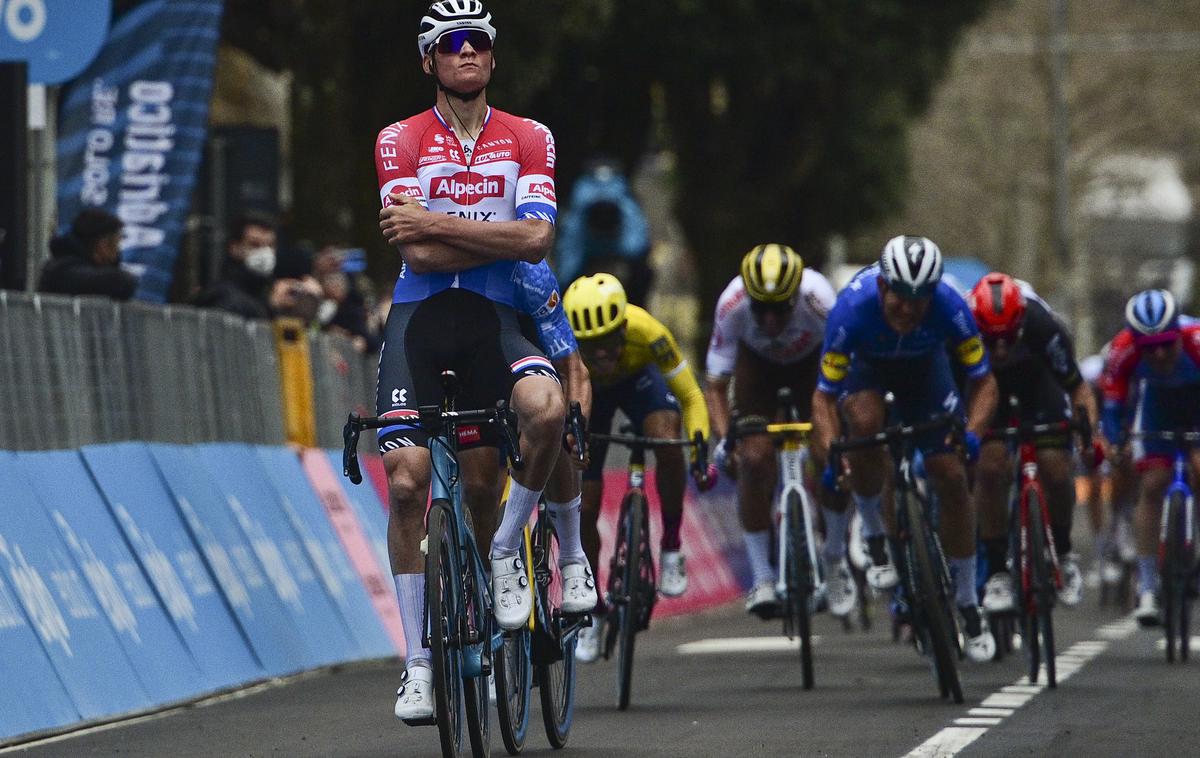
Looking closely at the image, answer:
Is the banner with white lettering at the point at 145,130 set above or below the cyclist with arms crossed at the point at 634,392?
above

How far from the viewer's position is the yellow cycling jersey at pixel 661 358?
12.5m

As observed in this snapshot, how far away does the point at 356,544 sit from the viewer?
1424 cm

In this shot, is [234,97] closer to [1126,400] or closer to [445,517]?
[1126,400]

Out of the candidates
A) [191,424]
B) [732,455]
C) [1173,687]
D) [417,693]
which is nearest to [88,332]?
[191,424]

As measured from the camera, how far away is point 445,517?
8.23 metres

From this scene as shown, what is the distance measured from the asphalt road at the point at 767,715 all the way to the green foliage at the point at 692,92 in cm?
1065

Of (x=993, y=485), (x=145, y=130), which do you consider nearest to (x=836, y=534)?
(x=993, y=485)

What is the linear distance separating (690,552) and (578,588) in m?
10.7

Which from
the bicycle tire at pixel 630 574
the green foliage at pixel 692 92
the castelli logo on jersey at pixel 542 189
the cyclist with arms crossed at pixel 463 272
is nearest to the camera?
the cyclist with arms crossed at pixel 463 272

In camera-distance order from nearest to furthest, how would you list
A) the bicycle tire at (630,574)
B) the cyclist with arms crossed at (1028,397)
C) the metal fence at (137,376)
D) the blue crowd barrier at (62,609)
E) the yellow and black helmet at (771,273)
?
the blue crowd barrier at (62,609) → the metal fence at (137,376) → the bicycle tire at (630,574) → the yellow and black helmet at (771,273) → the cyclist with arms crossed at (1028,397)

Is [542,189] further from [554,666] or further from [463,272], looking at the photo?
[554,666]

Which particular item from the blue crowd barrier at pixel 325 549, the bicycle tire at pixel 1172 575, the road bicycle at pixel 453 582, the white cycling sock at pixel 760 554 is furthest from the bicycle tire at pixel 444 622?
the bicycle tire at pixel 1172 575

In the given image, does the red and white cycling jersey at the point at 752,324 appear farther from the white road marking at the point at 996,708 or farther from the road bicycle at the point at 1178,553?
the road bicycle at the point at 1178,553

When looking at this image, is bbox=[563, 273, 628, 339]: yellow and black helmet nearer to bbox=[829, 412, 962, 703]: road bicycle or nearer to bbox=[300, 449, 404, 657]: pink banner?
bbox=[829, 412, 962, 703]: road bicycle
